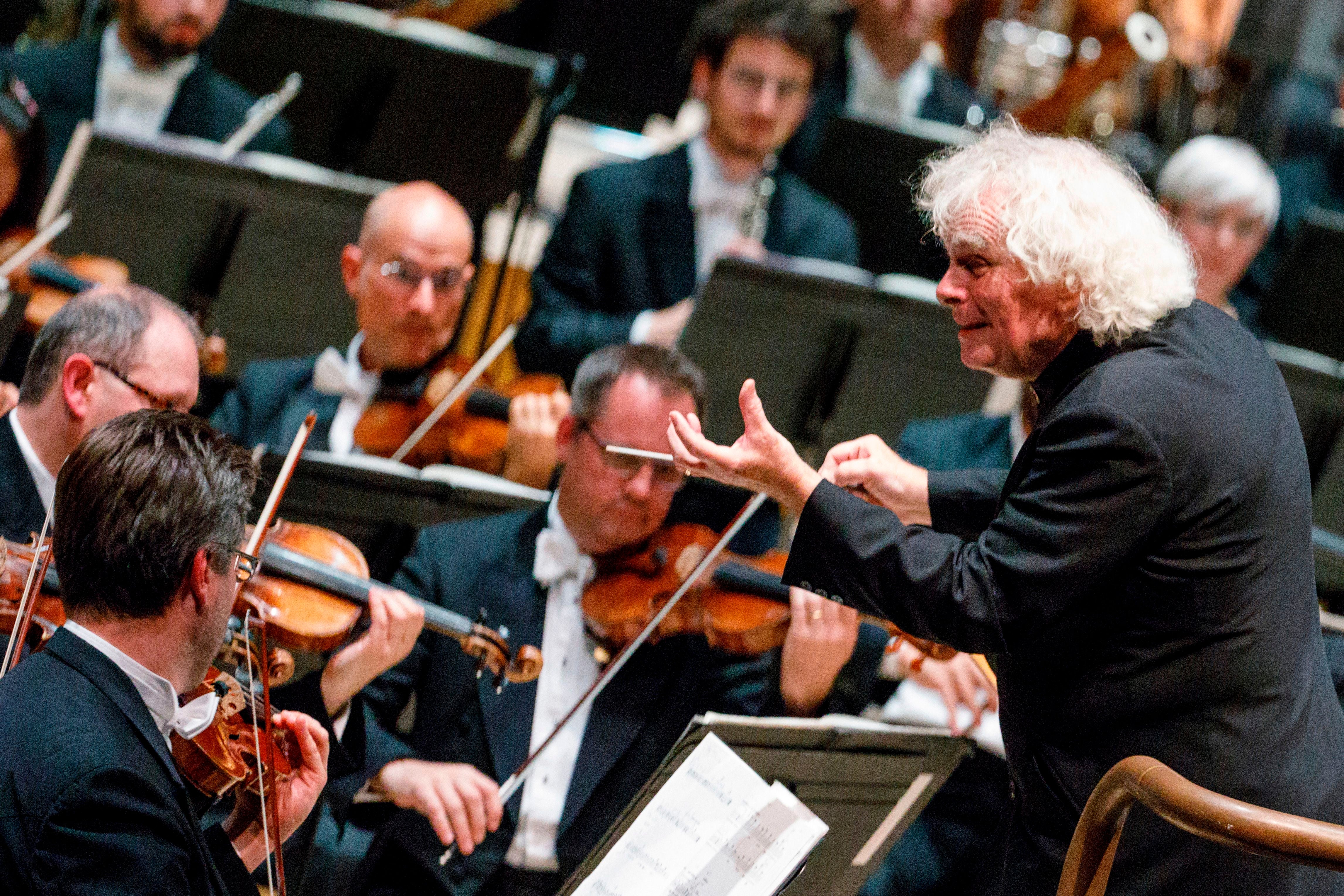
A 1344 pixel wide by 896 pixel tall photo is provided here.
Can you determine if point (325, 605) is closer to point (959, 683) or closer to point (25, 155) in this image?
point (959, 683)

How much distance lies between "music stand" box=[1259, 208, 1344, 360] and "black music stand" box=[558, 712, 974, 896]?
2.45m

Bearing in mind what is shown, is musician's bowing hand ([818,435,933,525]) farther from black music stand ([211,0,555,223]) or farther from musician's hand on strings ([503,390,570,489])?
black music stand ([211,0,555,223])

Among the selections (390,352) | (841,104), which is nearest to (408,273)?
(390,352)

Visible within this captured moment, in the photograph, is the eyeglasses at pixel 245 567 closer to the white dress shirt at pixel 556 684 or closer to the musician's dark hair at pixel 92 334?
the musician's dark hair at pixel 92 334

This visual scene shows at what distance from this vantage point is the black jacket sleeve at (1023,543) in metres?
1.66

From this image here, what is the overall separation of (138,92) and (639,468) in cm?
217

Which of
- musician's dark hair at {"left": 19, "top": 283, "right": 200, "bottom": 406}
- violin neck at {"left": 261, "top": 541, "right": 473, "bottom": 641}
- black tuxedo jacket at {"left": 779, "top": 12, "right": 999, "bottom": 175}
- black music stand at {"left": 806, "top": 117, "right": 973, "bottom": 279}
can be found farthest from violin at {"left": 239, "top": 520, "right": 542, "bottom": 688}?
black tuxedo jacket at {"left": 779, "top": 12, "right": 999, "bottom": 175}

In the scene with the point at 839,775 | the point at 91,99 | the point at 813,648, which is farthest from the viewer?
the point at 91,99

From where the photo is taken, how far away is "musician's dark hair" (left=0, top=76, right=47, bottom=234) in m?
3.46

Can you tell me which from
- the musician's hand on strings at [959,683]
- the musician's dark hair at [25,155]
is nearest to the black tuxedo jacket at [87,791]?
the musician's hand on strings at [959,683]

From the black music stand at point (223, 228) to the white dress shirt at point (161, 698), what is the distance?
1769 mm

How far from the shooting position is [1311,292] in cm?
401

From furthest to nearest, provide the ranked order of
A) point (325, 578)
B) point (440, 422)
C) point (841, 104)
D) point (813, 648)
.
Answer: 1. point (841, 104)
2. point (440, 422)
3. point (813, 648)
4. point (325, 578)

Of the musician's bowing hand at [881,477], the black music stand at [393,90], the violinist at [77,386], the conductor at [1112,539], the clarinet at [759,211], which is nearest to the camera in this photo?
the conductor at [1112,539]
